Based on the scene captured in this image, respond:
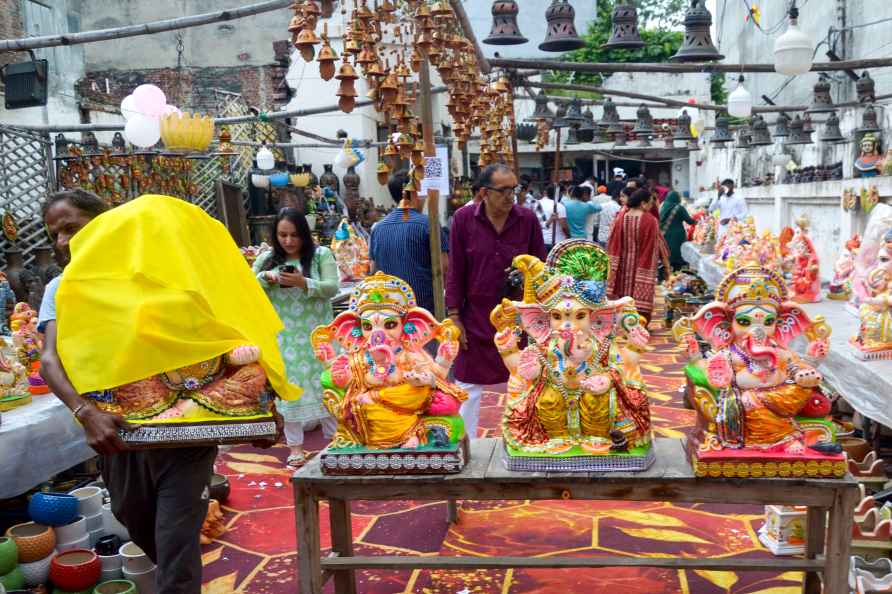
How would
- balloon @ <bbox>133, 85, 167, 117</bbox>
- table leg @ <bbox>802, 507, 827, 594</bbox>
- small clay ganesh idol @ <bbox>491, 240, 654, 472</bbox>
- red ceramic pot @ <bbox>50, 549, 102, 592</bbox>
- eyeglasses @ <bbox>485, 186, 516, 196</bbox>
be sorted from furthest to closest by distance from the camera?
balloon @ <bbox>133, 85, 167, 117</bbox> → eyeglasses @ <bbox>485, 186, 516, 196</bbox> → red ceramic pot @ <bbox>50, 549, 102, 592</bbox> → table leg @ <bbox>802, 507, 827, 594</bbox> → small clay ganesh idol @ <bbox>491, 240, 654, 472</bbox>

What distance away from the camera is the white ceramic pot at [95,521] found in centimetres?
383

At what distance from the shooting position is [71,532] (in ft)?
12.0

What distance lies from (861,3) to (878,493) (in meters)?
11.0

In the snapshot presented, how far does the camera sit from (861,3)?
12.3m

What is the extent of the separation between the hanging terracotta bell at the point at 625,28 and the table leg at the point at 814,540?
4.23 metres

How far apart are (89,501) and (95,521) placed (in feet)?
0.37

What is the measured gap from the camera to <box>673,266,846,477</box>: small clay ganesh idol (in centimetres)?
273

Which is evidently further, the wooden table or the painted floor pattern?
the painted floor pattern

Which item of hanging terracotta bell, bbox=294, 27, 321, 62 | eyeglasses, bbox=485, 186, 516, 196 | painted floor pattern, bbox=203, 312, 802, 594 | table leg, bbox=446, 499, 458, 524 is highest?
hanging terracotta bell, bbox=294, 27, 321, 62

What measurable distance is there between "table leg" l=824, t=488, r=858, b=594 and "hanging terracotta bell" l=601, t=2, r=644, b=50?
14.7ft

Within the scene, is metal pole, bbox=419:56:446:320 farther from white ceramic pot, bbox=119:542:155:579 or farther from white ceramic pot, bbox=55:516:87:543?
white ceramic pot, bbox=55:516:87:543

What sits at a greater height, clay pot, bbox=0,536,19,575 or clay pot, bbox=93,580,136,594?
clay pot, bbox=0,536,19,575

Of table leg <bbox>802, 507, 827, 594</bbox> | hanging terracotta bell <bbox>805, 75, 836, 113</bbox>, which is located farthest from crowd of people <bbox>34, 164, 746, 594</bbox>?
hanging terracotta bell <bbox>805, 75, 836, 113</bbox>

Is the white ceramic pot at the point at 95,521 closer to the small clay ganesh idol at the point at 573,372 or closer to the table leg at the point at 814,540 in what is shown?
the small clay ganesh idol at the point at 573,372
